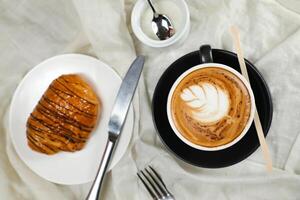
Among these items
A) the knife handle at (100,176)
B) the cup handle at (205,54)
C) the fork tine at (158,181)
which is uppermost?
the cup handle at (205,54)

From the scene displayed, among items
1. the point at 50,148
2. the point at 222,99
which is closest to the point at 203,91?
the point at 222,99

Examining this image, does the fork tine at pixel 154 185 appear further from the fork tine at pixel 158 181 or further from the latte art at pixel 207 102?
the latte art at pixel 207 102

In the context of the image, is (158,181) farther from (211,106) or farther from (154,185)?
(211,106)

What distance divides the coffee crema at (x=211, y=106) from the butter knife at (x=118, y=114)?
0.09 meters

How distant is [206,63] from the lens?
37.8 inches

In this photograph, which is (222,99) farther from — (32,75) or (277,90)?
(32,75)

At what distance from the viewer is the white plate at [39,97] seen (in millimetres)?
1035

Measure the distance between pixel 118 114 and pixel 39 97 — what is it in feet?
0.55

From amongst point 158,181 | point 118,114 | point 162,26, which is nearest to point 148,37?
point 162,26

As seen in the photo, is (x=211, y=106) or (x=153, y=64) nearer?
(x=211, y=106)

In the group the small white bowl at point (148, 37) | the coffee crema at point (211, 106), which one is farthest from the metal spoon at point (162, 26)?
the coffee crema at point (211, 106)

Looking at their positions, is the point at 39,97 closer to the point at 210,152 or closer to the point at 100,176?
the point at 100,176

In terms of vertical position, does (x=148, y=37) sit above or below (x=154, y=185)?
above

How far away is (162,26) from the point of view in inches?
40.4
